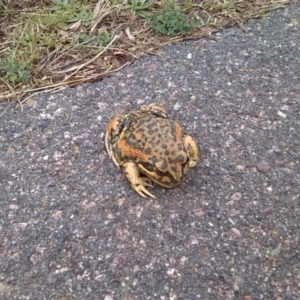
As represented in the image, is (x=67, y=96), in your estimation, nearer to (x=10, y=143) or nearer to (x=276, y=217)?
(x=10, y=143)

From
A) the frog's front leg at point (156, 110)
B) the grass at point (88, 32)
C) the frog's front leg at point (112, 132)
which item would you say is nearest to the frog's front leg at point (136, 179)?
the frog's front leg at point (112, 132)

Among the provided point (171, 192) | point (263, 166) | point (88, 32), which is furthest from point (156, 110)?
point (88, 32)

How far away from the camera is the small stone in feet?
11.3

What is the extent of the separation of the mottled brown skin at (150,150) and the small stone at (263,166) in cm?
42

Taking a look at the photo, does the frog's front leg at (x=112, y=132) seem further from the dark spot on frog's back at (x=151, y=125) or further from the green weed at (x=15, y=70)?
the green weed at (x=15, y=70)

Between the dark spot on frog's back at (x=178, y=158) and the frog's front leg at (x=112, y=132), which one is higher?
the dark spot on frog's back at (x=178, y=158)

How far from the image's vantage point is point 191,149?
337 cm

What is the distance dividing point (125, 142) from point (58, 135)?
62 centimetres

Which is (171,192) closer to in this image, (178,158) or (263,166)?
(178,158)

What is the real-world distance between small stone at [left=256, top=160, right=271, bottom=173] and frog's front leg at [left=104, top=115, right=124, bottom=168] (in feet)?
3.07

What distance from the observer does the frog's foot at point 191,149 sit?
3369mm

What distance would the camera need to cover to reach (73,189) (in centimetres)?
339

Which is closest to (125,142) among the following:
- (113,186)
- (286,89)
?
(113,186)

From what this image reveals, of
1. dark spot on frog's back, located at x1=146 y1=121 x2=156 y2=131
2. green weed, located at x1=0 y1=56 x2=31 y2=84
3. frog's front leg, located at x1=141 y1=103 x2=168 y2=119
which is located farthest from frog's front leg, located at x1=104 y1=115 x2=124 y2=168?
green weed, located at x1=0 y1=56 x2=31 y2=84
